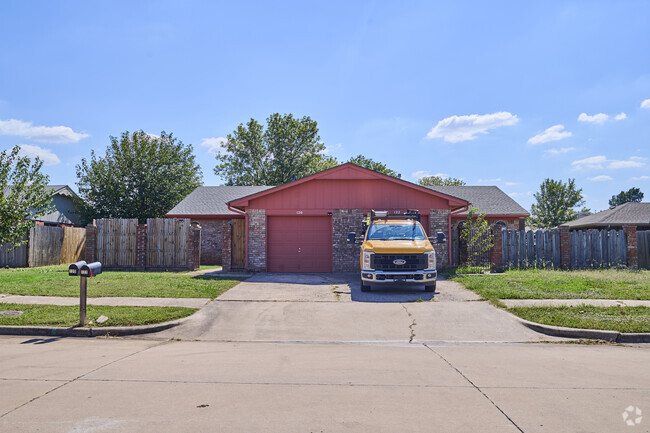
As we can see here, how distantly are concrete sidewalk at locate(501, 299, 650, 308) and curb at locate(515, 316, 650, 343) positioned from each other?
1893 mm

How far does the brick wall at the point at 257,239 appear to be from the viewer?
19125 millimetres

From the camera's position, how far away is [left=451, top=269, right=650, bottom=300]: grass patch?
12.1 m

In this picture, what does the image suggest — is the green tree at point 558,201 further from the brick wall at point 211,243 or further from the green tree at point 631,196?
the green tree at point 631,196

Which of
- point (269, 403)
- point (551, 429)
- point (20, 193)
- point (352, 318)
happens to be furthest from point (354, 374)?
point (20, 193)

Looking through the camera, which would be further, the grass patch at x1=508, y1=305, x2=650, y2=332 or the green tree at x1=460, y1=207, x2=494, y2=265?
the green tree at x1=460, y1=207, x2=494, y2=265

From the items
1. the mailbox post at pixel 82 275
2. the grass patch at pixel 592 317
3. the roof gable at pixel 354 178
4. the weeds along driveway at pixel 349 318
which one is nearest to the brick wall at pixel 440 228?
the roof gable at pixel 354 178

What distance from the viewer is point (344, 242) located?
19.3 m

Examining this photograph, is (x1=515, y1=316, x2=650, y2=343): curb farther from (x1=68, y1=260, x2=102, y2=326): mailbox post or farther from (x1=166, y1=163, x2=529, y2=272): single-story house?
(x1=166, y1=163, x2=529, y2=272): single-story house

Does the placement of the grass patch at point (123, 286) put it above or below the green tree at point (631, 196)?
below

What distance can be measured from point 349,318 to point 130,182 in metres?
30.7

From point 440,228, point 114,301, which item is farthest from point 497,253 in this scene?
point 114,301

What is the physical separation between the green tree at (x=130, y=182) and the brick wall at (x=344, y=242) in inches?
861

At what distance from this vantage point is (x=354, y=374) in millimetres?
6059

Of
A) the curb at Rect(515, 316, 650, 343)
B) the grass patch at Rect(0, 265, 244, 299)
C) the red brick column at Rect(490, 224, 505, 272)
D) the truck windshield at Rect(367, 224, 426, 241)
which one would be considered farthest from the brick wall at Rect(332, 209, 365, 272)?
the curb at Rect(515, 316, 650, 343)
